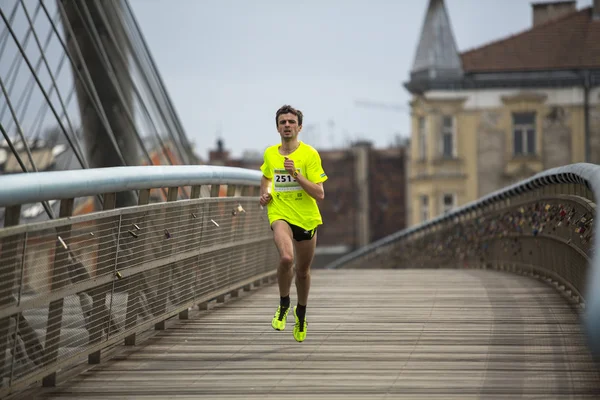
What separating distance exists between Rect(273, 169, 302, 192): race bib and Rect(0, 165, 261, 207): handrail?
70 cm

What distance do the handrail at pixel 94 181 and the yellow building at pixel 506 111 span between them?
147 ft

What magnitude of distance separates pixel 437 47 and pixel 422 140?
3985 millimetres

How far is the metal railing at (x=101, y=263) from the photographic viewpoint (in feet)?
21.0

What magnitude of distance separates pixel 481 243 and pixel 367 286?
8832 mm

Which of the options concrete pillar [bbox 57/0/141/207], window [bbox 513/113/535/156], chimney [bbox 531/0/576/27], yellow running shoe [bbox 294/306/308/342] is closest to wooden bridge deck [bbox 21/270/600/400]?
yellow running shoe [bbox 294/306/308/342]

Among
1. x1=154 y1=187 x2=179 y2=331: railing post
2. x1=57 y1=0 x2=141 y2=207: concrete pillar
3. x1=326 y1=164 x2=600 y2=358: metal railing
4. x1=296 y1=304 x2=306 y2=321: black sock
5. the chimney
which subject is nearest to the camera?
x1=326 y1=164 x2=600 y2=358: metal railing

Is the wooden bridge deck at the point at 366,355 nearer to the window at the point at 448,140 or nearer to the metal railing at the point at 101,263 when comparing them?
the metal railing at the point at 101,263

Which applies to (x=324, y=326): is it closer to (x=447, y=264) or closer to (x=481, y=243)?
(x=481, y=243)

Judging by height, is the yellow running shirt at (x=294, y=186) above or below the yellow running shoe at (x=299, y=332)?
above

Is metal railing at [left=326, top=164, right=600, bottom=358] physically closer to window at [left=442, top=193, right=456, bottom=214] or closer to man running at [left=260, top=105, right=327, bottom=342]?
man running at [left=260, top=105, right=327, bottom=342]

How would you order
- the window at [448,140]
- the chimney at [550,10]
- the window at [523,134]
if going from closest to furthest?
the window at [523,134]
the window at [448,140]
the chimney at [550,10]

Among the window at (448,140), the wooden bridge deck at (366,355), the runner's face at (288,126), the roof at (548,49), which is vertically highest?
the roof at (548,49)

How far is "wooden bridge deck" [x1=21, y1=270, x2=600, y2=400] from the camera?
6906 millimetres

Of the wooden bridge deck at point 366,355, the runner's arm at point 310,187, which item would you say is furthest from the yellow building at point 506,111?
the runner's arm at point 310,187
